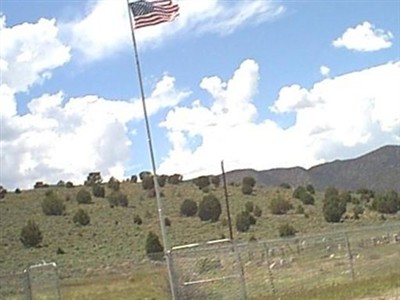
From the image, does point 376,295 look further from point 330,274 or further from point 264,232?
point 264,232

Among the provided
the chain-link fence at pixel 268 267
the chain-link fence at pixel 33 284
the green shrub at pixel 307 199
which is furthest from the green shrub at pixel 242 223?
the chain-link fence at pixel 33 284

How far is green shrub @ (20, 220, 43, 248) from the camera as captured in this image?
6825 centimetres

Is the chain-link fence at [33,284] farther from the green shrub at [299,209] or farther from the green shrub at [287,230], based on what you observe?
the green shrub at [299,209]

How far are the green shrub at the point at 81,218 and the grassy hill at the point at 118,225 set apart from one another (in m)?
0.51

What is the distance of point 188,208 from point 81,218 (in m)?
9.51

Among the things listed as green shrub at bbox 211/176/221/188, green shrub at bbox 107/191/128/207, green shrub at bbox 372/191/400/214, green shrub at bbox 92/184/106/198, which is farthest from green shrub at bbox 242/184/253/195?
green shrub at bbox 372/191/400/214

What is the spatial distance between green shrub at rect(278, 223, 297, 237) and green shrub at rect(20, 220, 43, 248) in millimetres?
17392

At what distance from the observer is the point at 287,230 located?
67.5 m

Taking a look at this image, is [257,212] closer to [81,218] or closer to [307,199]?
[307,199]

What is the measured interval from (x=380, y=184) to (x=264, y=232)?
334ft

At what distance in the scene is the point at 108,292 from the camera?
117ft

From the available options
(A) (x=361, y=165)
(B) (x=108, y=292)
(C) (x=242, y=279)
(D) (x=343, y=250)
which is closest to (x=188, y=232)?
(B) (x=108, y=292)

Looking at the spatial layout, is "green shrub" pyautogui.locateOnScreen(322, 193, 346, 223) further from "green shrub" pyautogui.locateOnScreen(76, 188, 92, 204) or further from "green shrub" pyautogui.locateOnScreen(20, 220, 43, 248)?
"green shrub" pyautogui.locateOnScreen(20, 220, 43, 248)

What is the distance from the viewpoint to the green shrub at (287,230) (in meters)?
66.2
